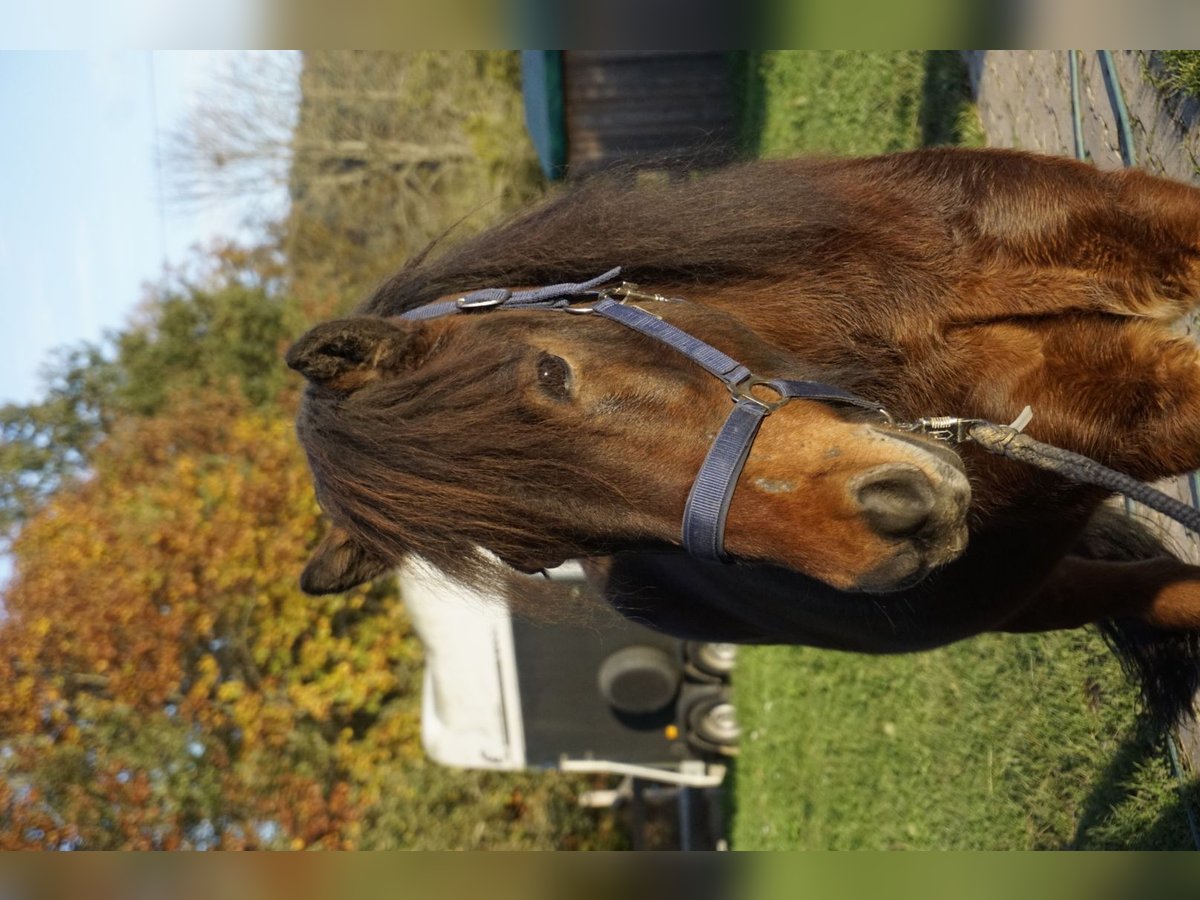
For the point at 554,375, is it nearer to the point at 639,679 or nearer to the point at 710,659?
the point at 639,679

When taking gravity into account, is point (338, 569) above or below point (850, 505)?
below

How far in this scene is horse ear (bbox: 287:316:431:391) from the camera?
8.47 feet

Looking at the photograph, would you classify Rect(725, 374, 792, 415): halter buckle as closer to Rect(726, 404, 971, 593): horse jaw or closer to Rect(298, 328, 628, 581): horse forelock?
Rect(726, 404, 971, 593): horse jaw

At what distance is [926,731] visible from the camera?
731 centimetres

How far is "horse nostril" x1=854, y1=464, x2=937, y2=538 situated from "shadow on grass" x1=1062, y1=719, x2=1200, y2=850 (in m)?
3.23

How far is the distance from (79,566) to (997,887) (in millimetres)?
16466

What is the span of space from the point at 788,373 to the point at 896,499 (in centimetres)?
58

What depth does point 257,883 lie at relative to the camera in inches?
71.6

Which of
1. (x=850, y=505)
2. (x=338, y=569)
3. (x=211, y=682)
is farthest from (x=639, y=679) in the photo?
(x=850, y=505)

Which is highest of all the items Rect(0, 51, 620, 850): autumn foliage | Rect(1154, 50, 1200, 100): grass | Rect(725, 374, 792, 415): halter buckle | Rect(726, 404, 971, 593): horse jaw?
Rect(1154, 50, 1200, 100): grass

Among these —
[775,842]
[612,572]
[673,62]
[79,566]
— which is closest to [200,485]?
[79,566]

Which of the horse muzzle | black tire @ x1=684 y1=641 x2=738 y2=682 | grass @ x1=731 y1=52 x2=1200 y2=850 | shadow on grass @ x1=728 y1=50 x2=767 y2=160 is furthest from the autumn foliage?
the horse muzzle

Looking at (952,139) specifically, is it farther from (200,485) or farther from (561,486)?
(200,485)

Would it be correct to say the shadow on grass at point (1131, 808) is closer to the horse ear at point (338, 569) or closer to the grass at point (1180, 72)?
the grass at point (1180, 72)
